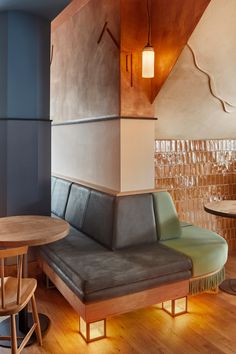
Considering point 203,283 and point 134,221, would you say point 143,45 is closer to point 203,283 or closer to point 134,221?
point 134,221

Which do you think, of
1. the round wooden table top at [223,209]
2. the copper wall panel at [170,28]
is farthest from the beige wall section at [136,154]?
the round wooden table top at [223,209]

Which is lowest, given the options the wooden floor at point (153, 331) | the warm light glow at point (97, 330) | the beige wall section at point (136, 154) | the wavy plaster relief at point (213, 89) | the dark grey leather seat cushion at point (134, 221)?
the wooden floor at point (153, 331)

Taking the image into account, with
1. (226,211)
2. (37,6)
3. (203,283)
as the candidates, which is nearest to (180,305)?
(203,283)

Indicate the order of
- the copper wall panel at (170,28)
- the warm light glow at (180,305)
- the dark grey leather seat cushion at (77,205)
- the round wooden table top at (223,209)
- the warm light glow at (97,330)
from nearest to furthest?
the warm light glow at (97,330) → the copper wall panel at (170,28) → the warm light glow at (180,305) → the round wooden table top at (223,209) → the dark grey leather seat cushion at (77,205)

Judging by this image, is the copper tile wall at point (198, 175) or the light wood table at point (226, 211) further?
the copper tile wall at point (198, 175)

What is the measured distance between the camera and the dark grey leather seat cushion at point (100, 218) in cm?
292

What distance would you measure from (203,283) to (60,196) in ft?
6.04

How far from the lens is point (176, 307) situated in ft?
8.95

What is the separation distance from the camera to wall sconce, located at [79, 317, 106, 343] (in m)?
2.32

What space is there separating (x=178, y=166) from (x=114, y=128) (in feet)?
3.34

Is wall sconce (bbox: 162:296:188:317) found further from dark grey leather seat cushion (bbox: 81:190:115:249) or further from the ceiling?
the ceiling

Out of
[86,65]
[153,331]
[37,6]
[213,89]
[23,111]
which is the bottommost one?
[153,331]

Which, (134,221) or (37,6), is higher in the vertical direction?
(37,6)

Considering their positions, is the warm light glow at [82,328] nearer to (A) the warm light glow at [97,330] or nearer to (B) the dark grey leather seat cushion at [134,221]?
(A) the warm light glow at [97,330]
